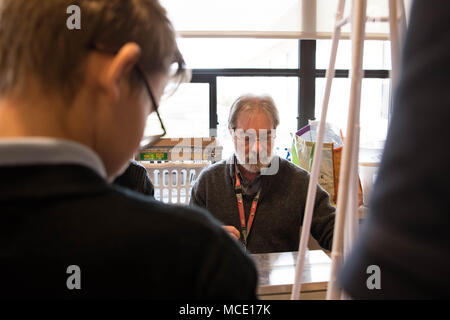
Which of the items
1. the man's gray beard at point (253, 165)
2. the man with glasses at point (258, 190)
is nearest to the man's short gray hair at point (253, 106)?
the man with glasses at point (258, 190)

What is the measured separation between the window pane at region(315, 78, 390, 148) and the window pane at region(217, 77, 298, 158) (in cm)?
28

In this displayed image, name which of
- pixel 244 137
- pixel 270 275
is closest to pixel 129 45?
pixel 270 275

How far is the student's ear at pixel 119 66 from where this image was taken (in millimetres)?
398

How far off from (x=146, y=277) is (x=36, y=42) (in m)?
0.30

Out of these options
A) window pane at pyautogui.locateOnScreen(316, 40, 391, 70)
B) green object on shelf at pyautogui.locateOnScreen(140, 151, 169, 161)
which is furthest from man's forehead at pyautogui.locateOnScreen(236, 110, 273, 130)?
window pane at pyautogui.locateOnScreen(316, 40, 391, 70)

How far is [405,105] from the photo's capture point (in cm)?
22

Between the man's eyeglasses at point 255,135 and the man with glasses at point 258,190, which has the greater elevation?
the man's eyeglasses at point 255,135

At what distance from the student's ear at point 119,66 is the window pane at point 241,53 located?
290 cm

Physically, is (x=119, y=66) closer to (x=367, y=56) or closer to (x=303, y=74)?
(x=303, y=74)

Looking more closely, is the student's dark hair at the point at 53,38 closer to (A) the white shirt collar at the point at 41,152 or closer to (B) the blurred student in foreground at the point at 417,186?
(A) the white shirt collar at the point at 41,152
